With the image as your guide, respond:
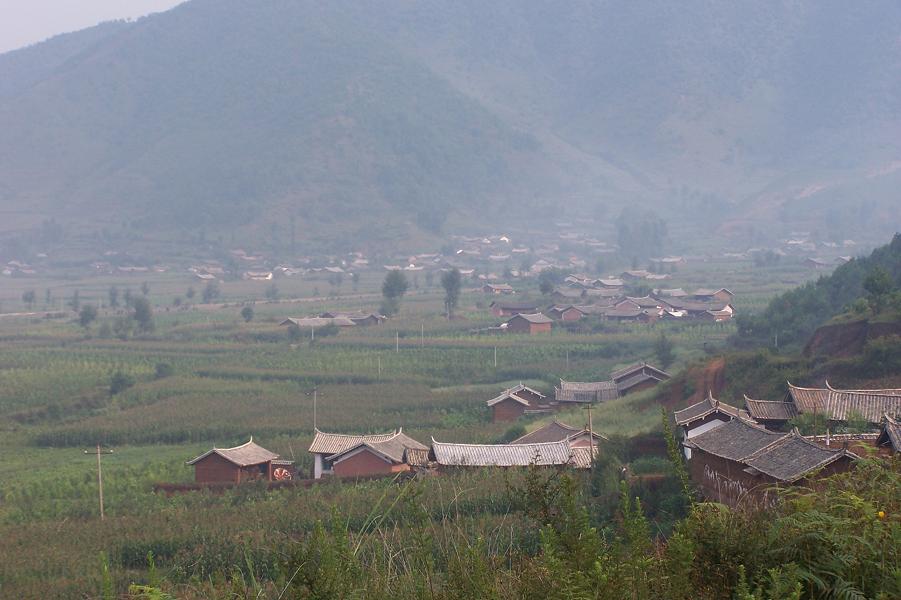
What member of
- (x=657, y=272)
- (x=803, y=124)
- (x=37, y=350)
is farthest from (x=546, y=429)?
(x=803, y=124)

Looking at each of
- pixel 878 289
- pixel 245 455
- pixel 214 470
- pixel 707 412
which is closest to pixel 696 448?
pixel 707 412

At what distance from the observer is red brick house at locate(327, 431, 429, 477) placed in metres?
21.9

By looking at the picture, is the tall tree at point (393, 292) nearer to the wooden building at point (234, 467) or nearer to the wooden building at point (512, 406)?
the wooden building at point (512, 406)

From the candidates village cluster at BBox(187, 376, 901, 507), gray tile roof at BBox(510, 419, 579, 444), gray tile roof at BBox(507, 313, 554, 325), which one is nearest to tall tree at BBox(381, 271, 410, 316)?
gray tile roof at BBox(507, 313, 554, 325)

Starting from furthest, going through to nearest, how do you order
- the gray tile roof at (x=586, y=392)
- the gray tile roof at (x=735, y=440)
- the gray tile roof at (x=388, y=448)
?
the gray tile roof at (x=586, y=392) → the gray tile roof at (x=388, y=448) → the gray tile roof at (x=735, y=440)

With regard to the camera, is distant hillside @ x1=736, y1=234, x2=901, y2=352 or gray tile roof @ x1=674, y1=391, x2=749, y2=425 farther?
distant hillside @ x1=736, y1=234, x2=901, y2=352

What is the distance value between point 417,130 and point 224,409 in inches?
4685

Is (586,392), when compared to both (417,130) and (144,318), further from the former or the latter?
(417,130)

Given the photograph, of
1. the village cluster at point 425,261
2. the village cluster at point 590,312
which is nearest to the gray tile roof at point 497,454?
the village cluster at point 590,312

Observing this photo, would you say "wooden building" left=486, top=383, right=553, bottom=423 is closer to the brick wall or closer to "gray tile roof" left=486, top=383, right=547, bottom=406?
"gray tile roof" left=486, top=383, right=547, bottom=406

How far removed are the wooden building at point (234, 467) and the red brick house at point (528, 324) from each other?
24.0 metres

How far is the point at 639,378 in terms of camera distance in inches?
1216

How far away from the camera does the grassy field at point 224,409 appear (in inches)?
623

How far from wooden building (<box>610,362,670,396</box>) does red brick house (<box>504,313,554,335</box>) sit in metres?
14.3
